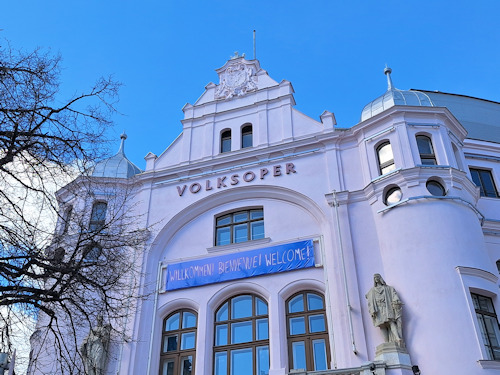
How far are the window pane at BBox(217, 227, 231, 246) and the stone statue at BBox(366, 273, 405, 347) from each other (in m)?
6.16

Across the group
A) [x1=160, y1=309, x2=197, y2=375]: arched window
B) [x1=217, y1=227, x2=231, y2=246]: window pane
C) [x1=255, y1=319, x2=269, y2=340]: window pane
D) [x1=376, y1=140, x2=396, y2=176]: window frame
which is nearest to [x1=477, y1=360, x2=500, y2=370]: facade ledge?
[x1=255, y1=319, x2=269, y2=340]: window pane

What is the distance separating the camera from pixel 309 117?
2206 centimetres

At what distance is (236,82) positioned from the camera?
80.5 ft

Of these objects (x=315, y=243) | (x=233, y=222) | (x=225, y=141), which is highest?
(x=225, y=141)

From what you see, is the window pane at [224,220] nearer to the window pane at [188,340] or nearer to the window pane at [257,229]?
the window pane at [257,229]

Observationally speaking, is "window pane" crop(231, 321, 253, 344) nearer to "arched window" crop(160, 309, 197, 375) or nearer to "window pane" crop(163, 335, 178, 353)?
"arched window" crop(160, 309, 197, 375)

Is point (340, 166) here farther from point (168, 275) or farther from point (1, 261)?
point (1, 261)

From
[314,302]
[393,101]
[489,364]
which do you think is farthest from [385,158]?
[489,364]

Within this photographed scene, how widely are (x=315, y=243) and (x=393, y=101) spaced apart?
20.0 ft

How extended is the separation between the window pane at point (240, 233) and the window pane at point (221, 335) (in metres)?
3.30

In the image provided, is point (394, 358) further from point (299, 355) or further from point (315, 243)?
point (315, 243)

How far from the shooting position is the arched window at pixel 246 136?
74.1ft

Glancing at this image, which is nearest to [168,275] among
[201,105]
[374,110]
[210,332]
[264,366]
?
[210,332]

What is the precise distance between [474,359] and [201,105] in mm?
15335
